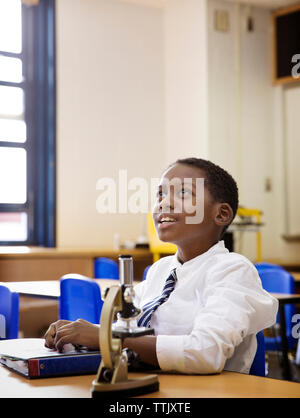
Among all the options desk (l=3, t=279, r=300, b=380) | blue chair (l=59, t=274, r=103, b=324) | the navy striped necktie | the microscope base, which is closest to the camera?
the microscope base

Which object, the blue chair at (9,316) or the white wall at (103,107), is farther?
the white wall at (103,107)

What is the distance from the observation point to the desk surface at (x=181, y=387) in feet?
3.07

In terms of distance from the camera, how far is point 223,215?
1.39 metres

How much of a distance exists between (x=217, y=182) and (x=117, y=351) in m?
0.56

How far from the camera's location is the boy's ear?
54.5 inches

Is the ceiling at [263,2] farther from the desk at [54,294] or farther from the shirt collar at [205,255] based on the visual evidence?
the shirt collar at [205,255]

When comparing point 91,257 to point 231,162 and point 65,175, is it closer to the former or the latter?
point 65,175

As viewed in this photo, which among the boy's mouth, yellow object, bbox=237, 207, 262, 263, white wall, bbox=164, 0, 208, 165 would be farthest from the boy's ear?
white wall, bbox=164, 0, 208, 165

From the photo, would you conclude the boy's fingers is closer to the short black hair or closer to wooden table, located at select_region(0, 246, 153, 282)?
the short black hair

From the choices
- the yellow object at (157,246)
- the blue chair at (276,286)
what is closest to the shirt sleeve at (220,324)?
the blue chair at (276,286)

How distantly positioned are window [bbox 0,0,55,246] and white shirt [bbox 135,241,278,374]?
472 cm

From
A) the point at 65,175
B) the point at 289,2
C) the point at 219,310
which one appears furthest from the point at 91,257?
the point at 219,310

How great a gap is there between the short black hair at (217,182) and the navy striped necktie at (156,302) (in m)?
0.20
